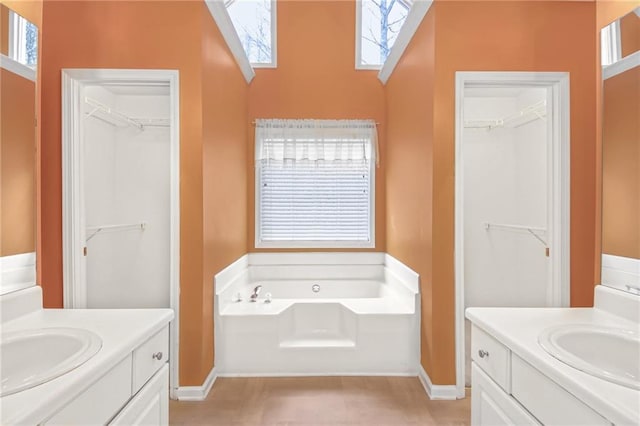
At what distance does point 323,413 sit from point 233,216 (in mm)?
1722

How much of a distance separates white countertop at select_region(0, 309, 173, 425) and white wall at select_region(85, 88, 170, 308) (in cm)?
162

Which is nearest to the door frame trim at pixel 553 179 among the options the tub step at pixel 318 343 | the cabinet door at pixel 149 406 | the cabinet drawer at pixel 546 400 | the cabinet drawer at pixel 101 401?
the tub step at pixel 318 343

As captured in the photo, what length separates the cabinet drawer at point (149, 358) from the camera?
1.21 metres

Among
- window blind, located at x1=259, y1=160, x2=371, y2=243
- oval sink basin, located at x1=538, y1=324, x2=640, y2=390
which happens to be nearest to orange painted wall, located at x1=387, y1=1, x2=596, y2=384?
oval sink basin, located at x1=538, y1=324, x2=640, y2=390

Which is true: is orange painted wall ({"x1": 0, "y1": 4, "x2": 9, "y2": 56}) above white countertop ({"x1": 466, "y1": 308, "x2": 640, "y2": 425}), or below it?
above

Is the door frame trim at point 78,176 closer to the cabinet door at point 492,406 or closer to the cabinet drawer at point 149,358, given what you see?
the cabinet drawer at point 149,358

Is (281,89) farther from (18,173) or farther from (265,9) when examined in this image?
(18,173)

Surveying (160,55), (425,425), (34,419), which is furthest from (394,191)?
(34,419)

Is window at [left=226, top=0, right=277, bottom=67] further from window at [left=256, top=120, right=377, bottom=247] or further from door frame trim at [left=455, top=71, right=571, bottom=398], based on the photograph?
door frame trim at [left=455, top=71, right=571, bottom=398]

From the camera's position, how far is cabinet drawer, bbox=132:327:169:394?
3.96 ft

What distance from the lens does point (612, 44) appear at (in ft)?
4.64

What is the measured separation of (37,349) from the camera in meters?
1.21

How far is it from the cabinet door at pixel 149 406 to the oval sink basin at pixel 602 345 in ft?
4.39

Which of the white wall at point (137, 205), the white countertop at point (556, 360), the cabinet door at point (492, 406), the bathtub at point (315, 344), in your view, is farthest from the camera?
the white wall at point (137, 205)
